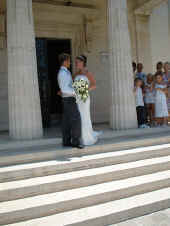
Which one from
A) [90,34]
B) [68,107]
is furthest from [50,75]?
[68,107]

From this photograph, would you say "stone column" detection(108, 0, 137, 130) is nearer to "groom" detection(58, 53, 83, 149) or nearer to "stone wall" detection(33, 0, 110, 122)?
"groom" detection(58, 53, 83, 149)

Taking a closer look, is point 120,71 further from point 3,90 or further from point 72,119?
point 3,90

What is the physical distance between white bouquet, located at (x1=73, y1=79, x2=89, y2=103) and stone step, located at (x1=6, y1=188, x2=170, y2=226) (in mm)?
2335

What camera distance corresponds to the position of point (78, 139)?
18.0 feet

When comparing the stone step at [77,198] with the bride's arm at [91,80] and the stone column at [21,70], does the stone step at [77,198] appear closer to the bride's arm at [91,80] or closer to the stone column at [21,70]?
the bride's arm at [91,80]

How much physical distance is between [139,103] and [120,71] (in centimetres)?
133

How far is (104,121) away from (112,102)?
10.6ft

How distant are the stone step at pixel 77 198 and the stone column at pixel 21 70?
2731 mm

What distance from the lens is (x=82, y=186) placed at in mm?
4449

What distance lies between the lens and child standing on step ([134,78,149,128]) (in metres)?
8.10

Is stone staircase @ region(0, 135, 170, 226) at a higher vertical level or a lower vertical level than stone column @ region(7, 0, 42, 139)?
lower

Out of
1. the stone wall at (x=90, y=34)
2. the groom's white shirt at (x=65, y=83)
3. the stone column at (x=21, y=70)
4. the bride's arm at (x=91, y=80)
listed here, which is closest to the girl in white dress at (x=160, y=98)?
the bride's arm at (x=91, y=80)

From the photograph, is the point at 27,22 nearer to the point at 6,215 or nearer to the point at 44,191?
the point at 44,191

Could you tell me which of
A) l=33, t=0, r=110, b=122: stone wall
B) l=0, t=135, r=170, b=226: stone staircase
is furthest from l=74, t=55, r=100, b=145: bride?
l=33, t=0, r=110, b=122: stone wall
